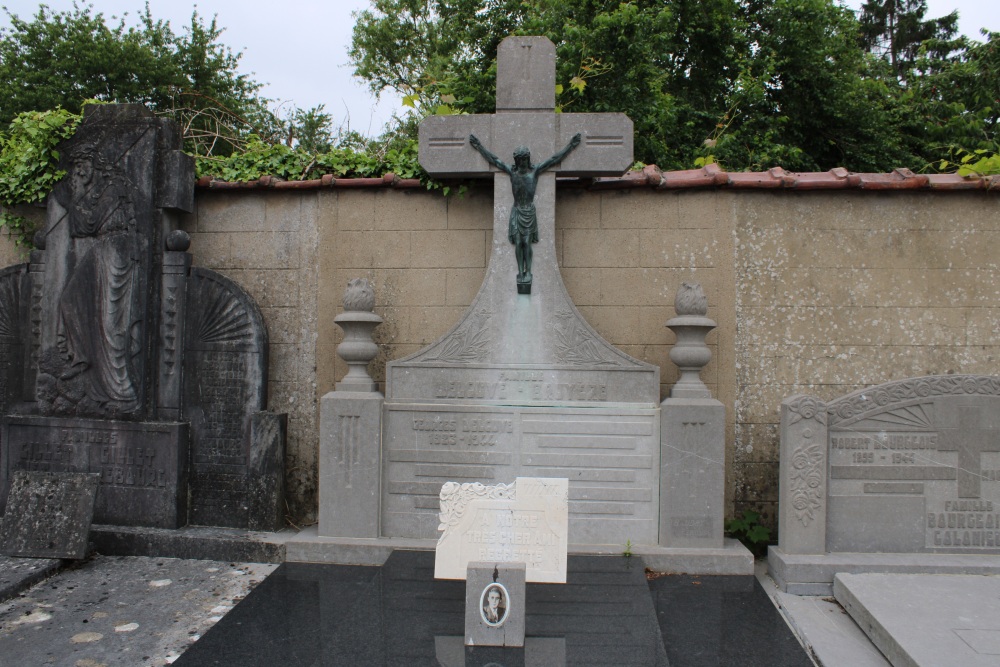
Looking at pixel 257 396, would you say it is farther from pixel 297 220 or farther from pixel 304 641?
Result: pixel 304 641

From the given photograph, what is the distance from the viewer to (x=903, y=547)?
4.02 metres

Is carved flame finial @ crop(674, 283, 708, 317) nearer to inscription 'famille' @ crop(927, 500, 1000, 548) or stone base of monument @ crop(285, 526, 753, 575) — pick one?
stone base of monument @ crop(285, 526, 753, 575)

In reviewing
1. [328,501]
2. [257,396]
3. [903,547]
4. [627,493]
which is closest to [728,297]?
[627,493]

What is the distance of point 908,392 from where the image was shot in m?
4.07

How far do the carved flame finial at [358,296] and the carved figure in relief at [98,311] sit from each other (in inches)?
58.3

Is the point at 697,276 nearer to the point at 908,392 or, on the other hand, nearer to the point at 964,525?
the point at 908,392

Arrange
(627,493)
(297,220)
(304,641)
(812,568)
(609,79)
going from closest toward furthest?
(304,641)
(812,568)
(627,493)
(297,220)
(609,79)

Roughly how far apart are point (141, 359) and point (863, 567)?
4.66 meters

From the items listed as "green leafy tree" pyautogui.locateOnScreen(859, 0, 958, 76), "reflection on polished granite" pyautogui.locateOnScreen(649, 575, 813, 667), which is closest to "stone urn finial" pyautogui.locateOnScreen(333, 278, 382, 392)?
"reflection on polished granite" pyautogui.locateOnScreen(649, 575, 813, 667)

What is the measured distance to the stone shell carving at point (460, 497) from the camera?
3.22 metres

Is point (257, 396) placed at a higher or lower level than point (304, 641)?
higher

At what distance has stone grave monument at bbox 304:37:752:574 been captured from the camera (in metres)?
4.20

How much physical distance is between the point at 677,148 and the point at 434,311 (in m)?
5.05

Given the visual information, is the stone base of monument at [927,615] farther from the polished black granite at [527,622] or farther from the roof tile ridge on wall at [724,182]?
the roof tile ridge on wall at [724,182]
